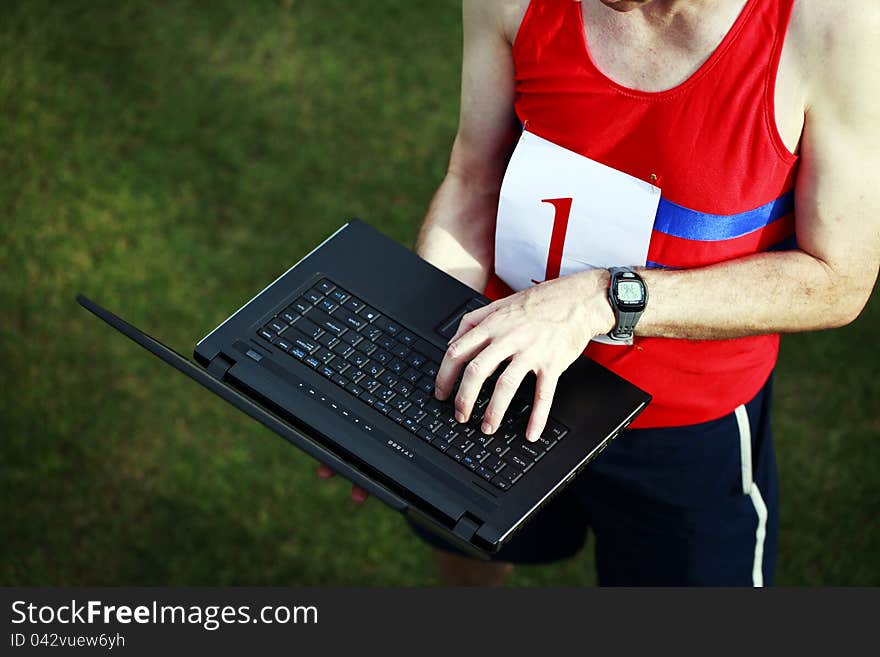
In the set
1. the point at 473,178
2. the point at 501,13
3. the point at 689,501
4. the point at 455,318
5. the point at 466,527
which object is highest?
the point at 501,13

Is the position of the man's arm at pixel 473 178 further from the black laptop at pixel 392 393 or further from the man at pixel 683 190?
the black laptop at pixel 392 393

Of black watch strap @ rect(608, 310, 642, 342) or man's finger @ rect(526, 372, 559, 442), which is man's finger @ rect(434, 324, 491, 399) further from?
black watch strap @ rect(608, 310, 642, 342)

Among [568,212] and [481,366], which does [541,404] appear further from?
[568,212]

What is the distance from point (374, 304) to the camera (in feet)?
5.49

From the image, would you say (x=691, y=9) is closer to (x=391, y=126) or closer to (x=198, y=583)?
(x=198, y=583)

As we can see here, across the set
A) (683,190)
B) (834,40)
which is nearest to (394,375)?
(683,190)

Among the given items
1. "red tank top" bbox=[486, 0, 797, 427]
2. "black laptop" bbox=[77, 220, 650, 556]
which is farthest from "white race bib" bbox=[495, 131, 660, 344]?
"black laptop" bbox=[77, 220, 650, 556]

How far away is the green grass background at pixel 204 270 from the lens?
289cm

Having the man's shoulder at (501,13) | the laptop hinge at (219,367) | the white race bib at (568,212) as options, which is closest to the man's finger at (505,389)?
the white race bib at (568,212)

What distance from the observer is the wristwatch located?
1.53 metres

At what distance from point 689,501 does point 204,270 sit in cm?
196

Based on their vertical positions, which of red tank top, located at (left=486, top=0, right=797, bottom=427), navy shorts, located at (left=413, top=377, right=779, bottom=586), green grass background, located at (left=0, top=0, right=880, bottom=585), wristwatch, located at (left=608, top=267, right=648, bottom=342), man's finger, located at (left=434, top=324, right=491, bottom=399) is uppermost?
red tank top, located at (left=486, top=0, right=797, bottom=427)

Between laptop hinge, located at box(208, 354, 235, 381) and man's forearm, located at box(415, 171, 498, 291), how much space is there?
1.35ft

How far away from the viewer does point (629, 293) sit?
153 centimetres
